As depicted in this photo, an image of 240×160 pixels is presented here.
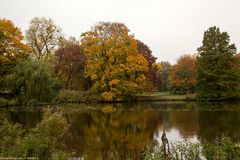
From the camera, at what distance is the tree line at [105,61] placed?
36.8 m

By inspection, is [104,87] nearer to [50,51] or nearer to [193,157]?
[50,51]

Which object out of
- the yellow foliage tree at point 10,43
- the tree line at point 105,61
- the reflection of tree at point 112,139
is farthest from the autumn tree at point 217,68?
the yellow foliage tree at point 10,43

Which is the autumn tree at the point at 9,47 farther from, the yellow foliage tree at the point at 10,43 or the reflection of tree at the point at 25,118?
the reflection of tree at the point at 25,118

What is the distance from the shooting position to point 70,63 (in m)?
46.4

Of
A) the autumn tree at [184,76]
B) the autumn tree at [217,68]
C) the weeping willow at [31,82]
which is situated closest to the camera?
the weeping willow at [31,82]

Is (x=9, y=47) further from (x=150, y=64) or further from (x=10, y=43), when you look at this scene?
(x=150, y=64)

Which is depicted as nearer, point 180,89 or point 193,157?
point 193,157

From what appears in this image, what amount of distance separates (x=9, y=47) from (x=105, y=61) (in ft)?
48.2

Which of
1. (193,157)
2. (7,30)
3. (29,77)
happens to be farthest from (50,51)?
(193,157)

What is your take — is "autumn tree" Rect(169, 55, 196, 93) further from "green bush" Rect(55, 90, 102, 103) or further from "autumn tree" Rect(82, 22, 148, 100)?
A: "green bush" Rect(55, 90, 102, 103)

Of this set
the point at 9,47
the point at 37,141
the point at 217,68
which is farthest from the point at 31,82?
the point at 217,68

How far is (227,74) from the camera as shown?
41906mm

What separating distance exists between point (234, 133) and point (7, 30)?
107ft

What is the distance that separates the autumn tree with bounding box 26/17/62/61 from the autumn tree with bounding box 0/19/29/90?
27.8 feet
